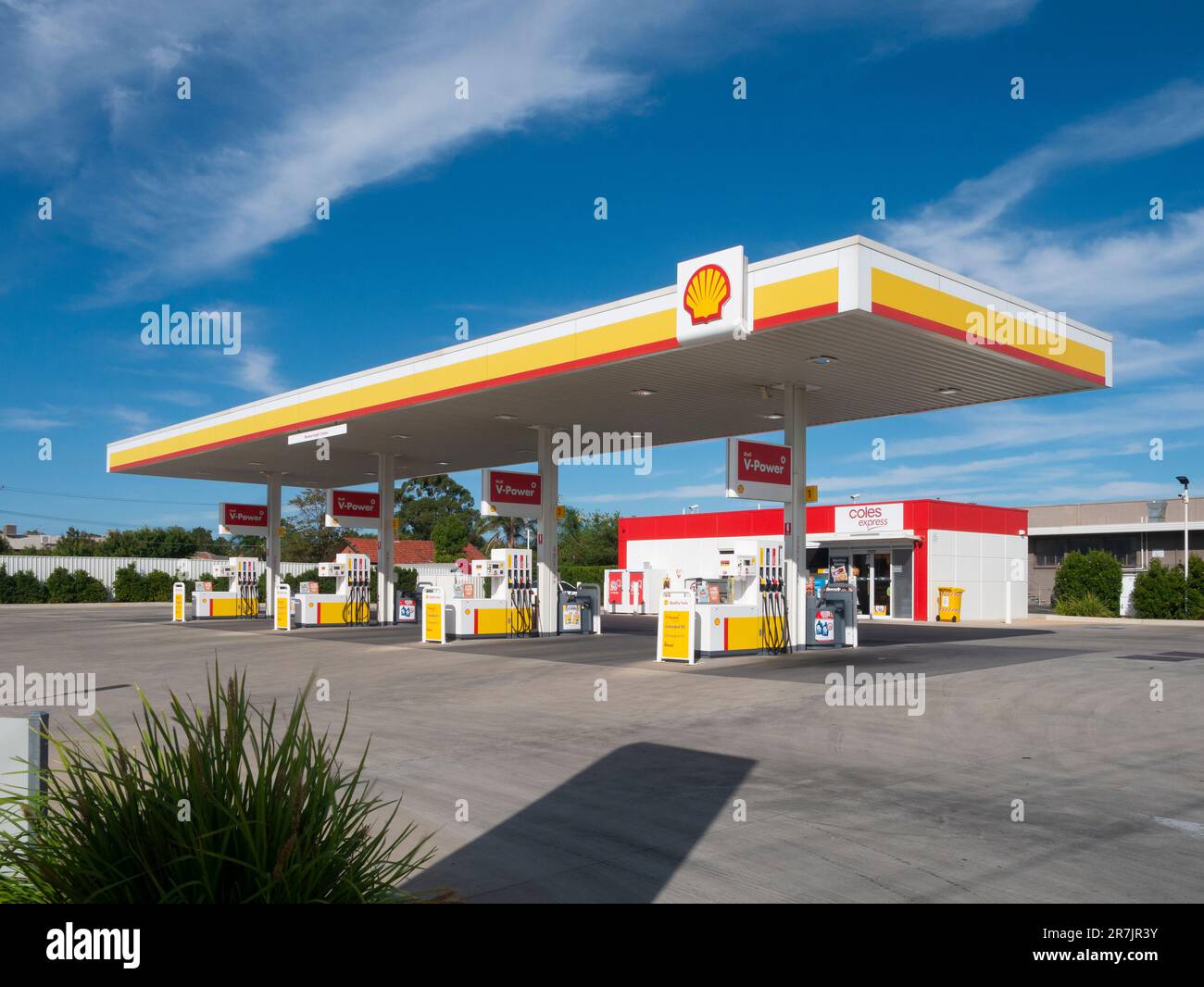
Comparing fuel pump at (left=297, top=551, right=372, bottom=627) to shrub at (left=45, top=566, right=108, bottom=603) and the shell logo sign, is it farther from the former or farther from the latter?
shrub at (left=45, top=566, right=108, bottom=603)

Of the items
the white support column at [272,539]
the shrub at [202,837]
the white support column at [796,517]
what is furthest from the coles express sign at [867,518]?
the shrub at [202,837]

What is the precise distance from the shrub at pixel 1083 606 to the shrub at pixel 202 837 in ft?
128

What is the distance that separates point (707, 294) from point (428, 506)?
263ft

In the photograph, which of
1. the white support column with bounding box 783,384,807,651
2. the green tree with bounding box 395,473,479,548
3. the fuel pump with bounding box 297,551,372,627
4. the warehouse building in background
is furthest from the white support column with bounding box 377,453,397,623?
the green tree with bounding box 395,473,479,548

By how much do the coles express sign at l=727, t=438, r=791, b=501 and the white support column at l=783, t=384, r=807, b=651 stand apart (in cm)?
25

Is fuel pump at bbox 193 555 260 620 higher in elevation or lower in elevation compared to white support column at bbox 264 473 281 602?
lower

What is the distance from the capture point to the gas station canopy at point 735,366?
561 inches

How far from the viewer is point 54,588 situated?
5084cm

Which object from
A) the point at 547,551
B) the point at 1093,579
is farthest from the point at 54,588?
the point at 1093,579

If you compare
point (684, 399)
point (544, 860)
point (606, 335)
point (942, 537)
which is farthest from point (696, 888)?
point (942, 537)

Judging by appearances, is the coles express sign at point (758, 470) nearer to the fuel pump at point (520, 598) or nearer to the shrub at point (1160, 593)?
the fuel pump at point (520, 598)

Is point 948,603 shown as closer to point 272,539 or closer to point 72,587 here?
point 272,539

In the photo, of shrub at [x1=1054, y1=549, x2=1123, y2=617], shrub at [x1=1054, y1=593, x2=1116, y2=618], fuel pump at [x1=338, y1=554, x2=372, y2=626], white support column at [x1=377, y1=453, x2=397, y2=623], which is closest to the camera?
fuel pump at [x1=338, y1=554, x2=372, y2=626]

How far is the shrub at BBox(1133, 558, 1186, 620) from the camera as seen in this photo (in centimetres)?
3531
